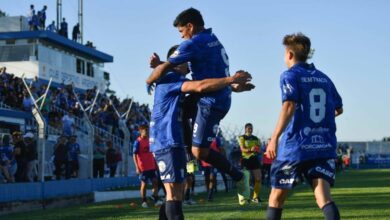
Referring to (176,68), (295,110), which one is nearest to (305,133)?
(295,110)

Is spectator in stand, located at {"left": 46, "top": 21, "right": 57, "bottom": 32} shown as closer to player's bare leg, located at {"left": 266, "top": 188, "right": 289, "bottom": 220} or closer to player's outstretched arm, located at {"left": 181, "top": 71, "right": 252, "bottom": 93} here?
player's outstretched arm, located at {"left": 181, "top": 71, "right": 252, "bottom": 93}

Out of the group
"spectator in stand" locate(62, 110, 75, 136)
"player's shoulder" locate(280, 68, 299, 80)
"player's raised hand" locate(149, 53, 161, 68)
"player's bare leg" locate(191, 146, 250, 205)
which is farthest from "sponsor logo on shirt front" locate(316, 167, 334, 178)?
"spectator in stand" locate(62, 110, 75, 136)

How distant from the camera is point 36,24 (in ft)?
152

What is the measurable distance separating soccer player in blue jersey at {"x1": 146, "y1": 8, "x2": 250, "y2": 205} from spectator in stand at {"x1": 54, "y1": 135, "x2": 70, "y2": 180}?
1402 centimetres

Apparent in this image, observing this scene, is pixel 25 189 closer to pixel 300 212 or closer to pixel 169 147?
pixel 300 212

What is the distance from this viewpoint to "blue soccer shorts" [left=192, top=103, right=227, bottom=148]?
7773 mm

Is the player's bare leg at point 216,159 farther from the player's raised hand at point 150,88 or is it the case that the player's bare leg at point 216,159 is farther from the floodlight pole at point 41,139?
the floodlight pole at point 41,139

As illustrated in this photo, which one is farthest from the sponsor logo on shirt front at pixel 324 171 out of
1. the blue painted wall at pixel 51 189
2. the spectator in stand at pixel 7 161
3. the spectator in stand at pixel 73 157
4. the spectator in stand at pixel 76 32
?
the spectator in stand at pixel 76 32

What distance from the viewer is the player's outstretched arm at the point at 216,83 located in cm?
743

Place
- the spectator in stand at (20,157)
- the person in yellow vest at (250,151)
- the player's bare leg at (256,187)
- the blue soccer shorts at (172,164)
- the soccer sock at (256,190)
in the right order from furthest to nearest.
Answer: the spectator in stand at (20,157) < the person in yellow vest at (250,151) < the soccer sock at (256,190) < the player's bare leg at (256,187) < the blue soccer shorts at (172,164)

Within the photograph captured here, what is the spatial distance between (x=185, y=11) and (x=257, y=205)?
27.4 ft

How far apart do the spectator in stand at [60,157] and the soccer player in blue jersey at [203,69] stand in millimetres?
14020

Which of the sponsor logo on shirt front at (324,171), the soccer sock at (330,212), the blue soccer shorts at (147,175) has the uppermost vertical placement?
the blue soccer shorts at (147,175)

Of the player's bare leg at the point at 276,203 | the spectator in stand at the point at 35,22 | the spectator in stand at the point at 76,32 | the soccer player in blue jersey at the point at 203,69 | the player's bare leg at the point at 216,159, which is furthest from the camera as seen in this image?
the spectator in stand at the point at 76,32
